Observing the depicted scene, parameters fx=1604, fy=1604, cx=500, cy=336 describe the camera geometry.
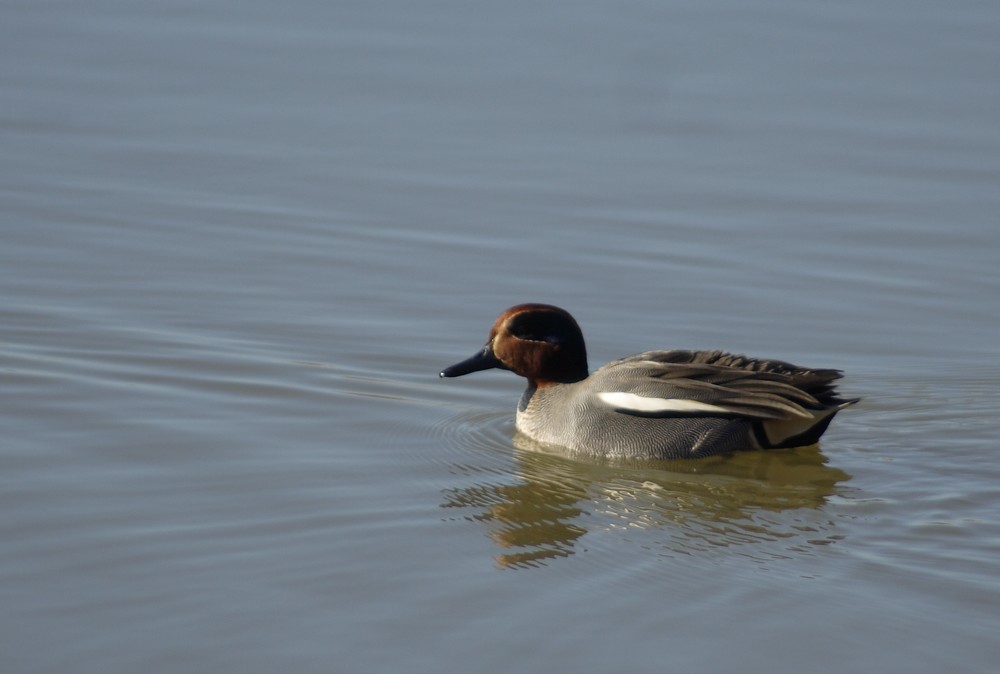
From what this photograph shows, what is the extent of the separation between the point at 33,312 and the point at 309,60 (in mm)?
6450

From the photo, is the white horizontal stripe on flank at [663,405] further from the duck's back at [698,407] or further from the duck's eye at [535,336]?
the duck's eye at [535,336]

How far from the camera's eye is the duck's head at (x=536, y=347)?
9547 millimetres

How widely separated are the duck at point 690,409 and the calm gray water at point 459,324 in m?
0.17

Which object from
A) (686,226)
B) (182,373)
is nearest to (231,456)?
(182,373)

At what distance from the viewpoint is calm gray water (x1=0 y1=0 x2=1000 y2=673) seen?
6.37 meters

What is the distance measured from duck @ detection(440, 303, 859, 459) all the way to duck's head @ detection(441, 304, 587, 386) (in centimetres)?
37

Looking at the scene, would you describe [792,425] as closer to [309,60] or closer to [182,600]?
[182,600]

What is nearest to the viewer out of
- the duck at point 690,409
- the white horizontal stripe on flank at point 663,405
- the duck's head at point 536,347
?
the duck at point 690,409

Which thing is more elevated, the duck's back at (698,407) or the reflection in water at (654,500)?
the duck's back at (698,407)

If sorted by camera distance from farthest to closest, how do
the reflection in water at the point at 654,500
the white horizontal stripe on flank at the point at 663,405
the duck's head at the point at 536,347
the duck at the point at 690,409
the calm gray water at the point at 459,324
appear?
the duck's head at the point at 536,347
the white horizontal stripe on flank at the point at 663,405
the duck at the point at 690,409
the reflection in water at the point at 654,500
the calm gray water at the point at 459,324

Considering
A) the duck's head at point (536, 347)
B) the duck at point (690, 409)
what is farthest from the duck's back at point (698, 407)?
the duck's head at point (536, 347)

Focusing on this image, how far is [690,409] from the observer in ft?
29.1

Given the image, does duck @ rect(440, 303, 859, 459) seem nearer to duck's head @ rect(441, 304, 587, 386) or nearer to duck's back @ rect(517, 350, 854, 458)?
duck's back @ rect(517, 350, 854, 458)

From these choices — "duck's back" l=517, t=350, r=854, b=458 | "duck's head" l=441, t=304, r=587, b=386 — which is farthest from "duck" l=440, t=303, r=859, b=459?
"duck's head" l=441, t=304, r=587, b=386
